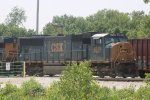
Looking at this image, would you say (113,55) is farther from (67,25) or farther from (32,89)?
(67,25)

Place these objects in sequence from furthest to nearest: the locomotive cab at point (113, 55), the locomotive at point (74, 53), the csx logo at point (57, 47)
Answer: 1. the csx logo at point (57, 47)
2. the locomotive at point (74, 53)
3. the locomotive cab at point (113, 55)

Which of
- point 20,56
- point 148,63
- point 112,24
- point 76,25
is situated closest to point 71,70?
point 148,63

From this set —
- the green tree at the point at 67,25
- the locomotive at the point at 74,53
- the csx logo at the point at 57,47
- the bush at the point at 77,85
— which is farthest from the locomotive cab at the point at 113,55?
the green tree at the point at 67,25

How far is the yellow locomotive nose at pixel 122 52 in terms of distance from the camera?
3225 cm

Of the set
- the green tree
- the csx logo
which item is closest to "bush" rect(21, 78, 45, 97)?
the csx logo

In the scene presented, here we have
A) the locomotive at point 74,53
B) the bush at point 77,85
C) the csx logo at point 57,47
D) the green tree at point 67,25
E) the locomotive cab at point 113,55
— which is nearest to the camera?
the bush at point 77,85

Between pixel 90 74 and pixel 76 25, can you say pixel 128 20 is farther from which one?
pixel 90 74

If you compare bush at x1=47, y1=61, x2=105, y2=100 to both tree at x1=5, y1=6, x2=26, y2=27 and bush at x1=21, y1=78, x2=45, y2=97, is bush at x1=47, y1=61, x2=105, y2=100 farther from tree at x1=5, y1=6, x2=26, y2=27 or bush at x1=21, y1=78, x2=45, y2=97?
tree at x1=5, y1=6, x2=26, y2=27

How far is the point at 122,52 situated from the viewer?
32531 millimetres

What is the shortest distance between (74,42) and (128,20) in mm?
91160

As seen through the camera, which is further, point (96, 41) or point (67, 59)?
point (67, 59)

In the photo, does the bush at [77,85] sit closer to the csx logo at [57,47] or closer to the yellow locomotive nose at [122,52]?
the yellow locomotive nose at [122,52]

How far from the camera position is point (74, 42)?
116 ft

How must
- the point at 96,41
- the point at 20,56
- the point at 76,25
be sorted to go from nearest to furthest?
the point at 96,41, the point at 20,56, the point at 76,25
